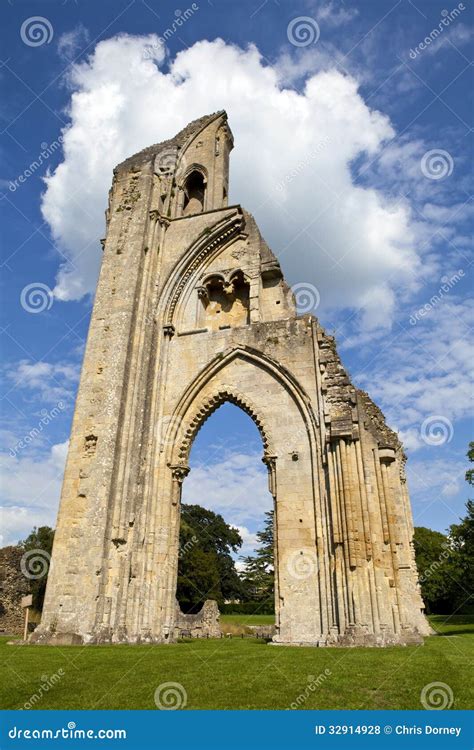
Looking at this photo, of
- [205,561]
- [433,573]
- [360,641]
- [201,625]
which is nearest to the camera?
[360,641]

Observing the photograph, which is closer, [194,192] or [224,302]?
[224,302]

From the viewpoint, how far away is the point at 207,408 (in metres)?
15.3

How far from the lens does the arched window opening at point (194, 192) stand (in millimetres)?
19969

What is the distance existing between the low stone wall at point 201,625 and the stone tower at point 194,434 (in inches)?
361

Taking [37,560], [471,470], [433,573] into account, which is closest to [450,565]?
[433,573]

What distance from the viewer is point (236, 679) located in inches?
241

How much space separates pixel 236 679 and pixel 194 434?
9419mm

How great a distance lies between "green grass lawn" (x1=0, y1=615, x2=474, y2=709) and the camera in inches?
194

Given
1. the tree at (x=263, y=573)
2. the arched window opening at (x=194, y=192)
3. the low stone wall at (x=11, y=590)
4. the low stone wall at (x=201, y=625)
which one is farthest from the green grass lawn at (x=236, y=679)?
the tree at (x=263, y=573)

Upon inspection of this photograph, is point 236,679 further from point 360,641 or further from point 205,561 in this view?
point 205,561

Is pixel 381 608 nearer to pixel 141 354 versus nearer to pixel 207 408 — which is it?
pixel 207 408

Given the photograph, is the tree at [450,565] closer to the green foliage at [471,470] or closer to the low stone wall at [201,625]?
the green foliage at [471,470]

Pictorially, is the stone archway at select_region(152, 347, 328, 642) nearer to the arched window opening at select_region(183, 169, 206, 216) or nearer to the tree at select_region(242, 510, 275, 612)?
the arched window opening at select_region(183, 169, 206, 216)

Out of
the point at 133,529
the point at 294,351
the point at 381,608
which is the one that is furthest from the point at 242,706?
the point at 294,351
